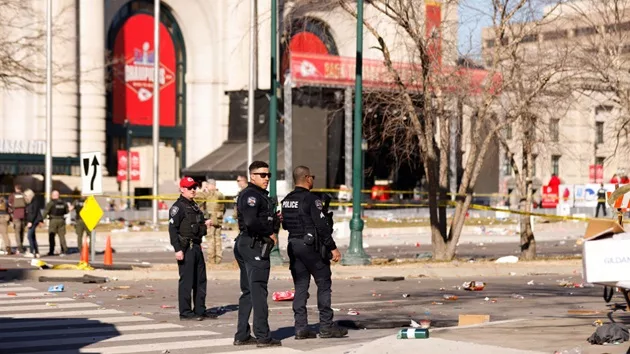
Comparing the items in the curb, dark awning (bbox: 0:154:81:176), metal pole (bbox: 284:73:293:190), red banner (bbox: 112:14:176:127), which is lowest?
the curb

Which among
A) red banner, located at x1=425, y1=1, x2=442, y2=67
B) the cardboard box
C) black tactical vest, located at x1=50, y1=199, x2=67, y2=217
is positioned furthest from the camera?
black tactical vest, located at x1=50, y1=199, x2=67, y2=217

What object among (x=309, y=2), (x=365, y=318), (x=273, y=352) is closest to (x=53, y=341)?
(x=273, y=352)

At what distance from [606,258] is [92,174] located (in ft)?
62.3

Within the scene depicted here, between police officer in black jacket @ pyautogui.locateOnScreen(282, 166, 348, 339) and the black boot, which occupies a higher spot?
police officer in black jacket @ pyautogui.locateOnScreen(282, 166, 348, 339)

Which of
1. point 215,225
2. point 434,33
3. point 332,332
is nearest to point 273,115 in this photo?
point 215,225

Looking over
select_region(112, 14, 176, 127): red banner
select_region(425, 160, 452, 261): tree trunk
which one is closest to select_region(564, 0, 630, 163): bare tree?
select_region(425, 160, 452, 261): tree trunk

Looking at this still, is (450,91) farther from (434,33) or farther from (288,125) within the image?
(288,125)

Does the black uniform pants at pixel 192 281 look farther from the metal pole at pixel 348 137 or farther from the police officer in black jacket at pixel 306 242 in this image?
the metal pole at pixel 348 137

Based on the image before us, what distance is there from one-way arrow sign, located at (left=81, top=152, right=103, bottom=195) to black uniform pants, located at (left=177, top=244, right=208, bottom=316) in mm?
10456

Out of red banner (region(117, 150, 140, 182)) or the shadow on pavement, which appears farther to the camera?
red banner (region(117, 150, 140, 182))

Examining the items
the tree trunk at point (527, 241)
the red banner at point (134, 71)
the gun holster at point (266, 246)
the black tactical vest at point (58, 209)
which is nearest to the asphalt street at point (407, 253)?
the black tactical vest at point (58, 209)

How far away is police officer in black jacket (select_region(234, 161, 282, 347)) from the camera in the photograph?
14.1 m

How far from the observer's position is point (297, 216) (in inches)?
567

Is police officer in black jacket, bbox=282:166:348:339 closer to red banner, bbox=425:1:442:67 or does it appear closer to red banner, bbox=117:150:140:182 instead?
red banner, bbox=425:1:442:67
